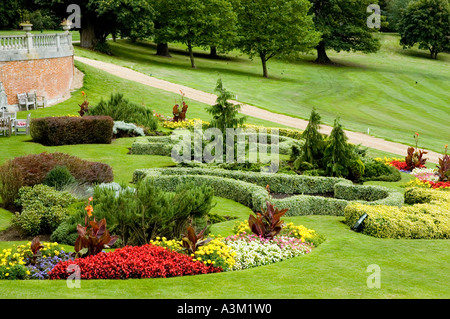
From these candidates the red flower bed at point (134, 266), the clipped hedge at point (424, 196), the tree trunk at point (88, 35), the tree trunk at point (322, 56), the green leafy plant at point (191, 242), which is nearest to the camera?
the red flower bed at point (134, 266)

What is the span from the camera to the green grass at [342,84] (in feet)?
133

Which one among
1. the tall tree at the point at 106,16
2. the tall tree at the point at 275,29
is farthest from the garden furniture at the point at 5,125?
the tall tree at the point at 275,29

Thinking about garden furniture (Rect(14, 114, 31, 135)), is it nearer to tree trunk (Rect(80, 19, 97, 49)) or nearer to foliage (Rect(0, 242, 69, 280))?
foliage (Rect(0, 242, 69, 280))

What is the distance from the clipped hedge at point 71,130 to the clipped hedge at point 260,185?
283 inches

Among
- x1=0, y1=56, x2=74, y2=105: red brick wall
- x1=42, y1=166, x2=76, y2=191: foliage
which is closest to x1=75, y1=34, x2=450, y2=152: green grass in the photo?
x1=0, y1=56, x2=74, y2=105: red brick wall

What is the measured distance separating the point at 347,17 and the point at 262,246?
64201 mm

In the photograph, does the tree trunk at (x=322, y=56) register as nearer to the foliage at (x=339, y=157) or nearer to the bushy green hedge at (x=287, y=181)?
the foliage at (x=339, y=157)

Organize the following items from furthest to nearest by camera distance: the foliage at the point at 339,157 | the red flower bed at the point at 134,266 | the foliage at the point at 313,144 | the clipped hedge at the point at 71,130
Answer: the clipped hedge at the point at 71,130 < the foliage at the point at 313,144 < the foliage at the point at 339,157 < the red flower bed at the point at 134,266

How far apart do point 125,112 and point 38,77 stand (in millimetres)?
6314

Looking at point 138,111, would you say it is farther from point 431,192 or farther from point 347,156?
point 431,192

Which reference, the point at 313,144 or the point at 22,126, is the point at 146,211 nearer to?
the point at 313,144

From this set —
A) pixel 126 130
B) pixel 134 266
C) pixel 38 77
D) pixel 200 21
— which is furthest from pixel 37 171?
pixel 200 21

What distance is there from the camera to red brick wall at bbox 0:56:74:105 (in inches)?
1158
